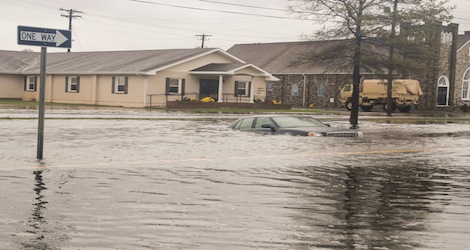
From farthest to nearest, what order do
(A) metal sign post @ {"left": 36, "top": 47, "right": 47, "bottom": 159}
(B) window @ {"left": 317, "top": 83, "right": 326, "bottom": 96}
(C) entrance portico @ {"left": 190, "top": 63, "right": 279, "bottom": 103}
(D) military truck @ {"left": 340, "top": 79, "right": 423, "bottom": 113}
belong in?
(B) window @ {"left": 317, "top": 83, "right": 326, "bottom": 96} < (D) military truck @ {"left": 340, "top": 79, "right": 423, "bottom": 113} < (C) entrance portico @ {"left": 190, "top": 63, "right": 279, "bottom": 103} < (A) metal sign post @ {"left": 36, "top": 47, "right": 47, "bottom": 159}

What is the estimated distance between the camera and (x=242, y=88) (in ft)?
199

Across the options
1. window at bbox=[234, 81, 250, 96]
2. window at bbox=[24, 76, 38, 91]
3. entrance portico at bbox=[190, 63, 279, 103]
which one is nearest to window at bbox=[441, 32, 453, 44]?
entrance portico at bbox=[190, 63, 279, 103]

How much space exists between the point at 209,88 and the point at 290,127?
36.4 m

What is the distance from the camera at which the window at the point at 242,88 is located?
60188 mm

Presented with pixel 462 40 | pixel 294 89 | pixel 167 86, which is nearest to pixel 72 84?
pixel 167 86

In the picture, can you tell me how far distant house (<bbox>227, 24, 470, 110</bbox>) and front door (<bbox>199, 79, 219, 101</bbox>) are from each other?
8.38m

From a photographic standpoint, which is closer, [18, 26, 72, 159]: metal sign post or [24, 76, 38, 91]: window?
[18, 26, 72, 159]: metal sign post

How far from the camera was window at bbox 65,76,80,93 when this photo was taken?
5991cm

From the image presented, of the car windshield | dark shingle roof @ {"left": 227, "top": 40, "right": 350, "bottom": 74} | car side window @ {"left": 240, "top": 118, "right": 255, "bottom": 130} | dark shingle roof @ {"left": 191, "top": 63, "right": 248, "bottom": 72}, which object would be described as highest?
dark shingle roof @ {"left": 227, "top": 40, "right": 350, "bottom": 74}

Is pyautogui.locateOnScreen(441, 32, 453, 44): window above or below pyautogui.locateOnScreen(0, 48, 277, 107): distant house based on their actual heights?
above

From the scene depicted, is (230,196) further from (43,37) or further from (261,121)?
(261,121)

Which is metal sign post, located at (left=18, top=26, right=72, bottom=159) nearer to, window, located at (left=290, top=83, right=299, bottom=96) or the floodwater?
the floodwater

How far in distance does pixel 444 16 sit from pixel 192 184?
36.5 metres

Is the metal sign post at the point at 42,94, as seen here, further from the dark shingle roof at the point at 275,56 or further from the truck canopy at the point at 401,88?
the dark shingle roof at the point at 275,56
